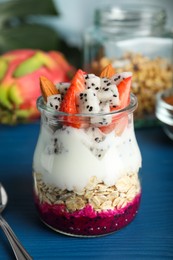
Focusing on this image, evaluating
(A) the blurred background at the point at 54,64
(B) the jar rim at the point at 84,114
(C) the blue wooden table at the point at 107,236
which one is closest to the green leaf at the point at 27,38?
(A) the blurred background at the point at 54,64

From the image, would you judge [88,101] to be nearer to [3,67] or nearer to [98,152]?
[98,152]

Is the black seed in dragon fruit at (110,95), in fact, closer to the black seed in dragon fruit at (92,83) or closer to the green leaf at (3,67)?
the black seed in dragon fruit at (92,83)

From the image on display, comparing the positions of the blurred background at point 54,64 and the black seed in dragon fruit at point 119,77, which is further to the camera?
the blurred background at point 54,64

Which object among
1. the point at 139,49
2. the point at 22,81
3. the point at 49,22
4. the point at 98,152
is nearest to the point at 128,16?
the point at 139,49

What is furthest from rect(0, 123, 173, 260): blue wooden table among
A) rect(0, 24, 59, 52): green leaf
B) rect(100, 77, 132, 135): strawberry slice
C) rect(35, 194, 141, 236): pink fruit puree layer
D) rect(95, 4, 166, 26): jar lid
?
rect(0, 24, 59, 52): green leaf

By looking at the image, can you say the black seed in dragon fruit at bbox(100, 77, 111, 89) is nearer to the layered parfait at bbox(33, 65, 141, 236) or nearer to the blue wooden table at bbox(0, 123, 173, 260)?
the layered parfait at bbox(33, 65, 141, 236)

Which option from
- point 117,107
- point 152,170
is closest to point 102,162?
point 117,107

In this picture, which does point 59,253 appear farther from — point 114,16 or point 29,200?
point 114,16
